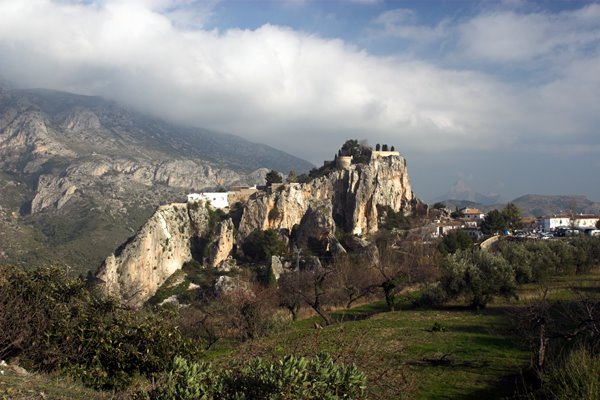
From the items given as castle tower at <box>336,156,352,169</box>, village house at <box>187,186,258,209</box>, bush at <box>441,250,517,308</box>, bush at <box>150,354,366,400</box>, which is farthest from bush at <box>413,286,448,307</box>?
castle tower at <box>336,156,352,169</box>

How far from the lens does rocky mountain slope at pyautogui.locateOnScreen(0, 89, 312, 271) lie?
3456 inches

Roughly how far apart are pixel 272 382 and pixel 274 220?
62.1m

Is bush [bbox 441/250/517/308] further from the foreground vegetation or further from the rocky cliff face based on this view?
the rocky cliff face

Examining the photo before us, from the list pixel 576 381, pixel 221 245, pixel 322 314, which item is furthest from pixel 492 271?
pixel 221 245

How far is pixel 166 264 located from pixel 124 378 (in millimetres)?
50783

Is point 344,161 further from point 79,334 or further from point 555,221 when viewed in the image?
point 79,334

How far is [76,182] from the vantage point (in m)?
120

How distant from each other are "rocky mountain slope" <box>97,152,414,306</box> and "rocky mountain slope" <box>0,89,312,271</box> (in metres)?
18.8

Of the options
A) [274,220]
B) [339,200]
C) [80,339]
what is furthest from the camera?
[339,200]

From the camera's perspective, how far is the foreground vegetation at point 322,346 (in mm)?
6992

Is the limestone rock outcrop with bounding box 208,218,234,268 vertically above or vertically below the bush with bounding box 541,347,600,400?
below

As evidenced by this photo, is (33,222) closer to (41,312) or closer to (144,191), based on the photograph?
(144,191)

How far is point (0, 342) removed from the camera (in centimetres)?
1258

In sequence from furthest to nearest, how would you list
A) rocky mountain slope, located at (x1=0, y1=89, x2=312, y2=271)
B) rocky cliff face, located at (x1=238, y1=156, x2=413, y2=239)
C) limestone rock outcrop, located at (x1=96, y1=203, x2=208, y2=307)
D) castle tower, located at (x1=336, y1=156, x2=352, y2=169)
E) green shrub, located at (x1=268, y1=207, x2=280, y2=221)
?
rocky mountain slope, located at (x1=0, y1=89, x2=312, y2=271)
castle tower, located at (x1=336, y1=156, x2=352, y2=169)
rocky cliff face, located at (x1=238, y1=156, x2=413, y2=239)
green shrub, located at (x1=268, y1=207, x2=280, y2=221)
limestone rock outcrop, located at (x1=96, y1=203, x2=208, y2=307)
